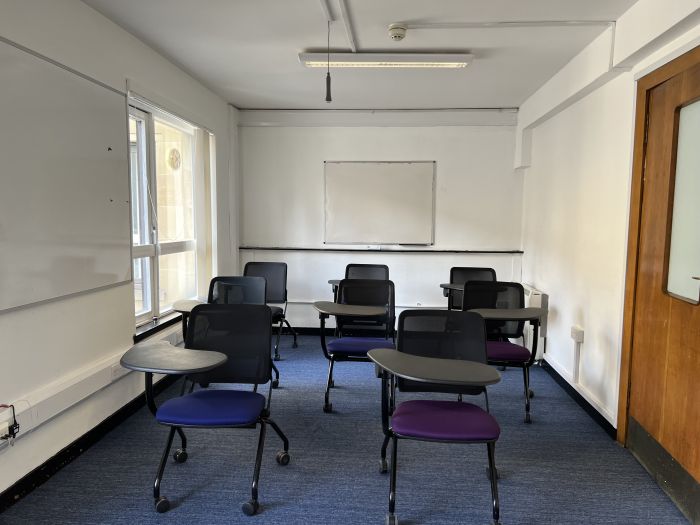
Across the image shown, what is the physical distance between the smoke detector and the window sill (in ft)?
9.54

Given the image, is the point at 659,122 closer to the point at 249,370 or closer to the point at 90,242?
the point at 249,370

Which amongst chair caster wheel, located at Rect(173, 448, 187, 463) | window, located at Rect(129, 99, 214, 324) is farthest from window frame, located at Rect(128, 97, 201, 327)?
chair caster wheel, located at Rect(173, 448, 187, 463)

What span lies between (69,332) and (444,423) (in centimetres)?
226

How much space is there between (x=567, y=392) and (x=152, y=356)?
11.3 feet

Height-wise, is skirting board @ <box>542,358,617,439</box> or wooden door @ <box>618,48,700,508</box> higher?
wooden door @ <box>618,48,700,508</box>

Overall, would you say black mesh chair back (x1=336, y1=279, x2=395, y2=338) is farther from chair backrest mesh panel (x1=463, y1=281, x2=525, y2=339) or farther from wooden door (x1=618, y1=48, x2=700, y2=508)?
wooden door (x1=618, y1=48, x2=700, y2=508)

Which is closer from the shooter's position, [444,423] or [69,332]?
[444,423]

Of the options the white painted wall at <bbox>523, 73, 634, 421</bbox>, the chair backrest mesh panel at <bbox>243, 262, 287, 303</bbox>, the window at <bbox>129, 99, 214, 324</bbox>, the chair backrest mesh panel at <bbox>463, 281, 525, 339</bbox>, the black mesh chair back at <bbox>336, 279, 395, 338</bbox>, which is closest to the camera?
the white painted wall at <bbox>523, 73, 634, 421</bbox>

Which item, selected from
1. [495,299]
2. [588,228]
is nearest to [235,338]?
[495,299]

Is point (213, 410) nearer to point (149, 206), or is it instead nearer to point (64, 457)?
point (64, 457)

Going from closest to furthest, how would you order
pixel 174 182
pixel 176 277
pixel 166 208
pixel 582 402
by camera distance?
pixel 582 402 → pixel 166 208 → pixel 174 182 → pixel 176 277

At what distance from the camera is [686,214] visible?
251 centimetres

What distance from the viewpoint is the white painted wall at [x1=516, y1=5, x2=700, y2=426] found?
112 inches

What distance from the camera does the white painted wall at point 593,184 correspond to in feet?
9.35
